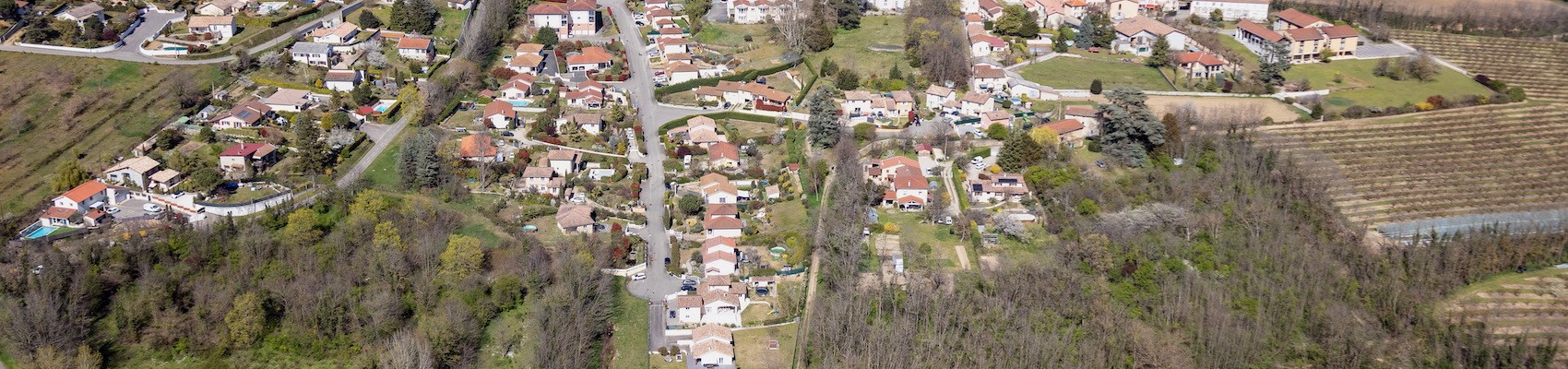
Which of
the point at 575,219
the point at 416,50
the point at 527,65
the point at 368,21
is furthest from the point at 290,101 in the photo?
the point at 575,219

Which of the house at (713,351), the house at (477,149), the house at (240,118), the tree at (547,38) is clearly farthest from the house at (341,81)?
the house at (713,351)

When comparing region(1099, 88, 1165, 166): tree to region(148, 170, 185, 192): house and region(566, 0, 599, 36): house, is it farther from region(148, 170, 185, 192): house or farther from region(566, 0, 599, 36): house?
region(148, 170, 185, 192): house

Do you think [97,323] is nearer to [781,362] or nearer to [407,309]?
[407,309]

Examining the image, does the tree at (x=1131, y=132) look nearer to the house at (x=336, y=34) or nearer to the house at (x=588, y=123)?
the house at (x=588, y=123)

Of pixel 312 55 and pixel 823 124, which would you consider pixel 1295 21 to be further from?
pixel 312 55

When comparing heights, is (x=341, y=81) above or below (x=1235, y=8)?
below

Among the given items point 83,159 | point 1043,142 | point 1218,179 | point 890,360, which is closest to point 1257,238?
point 1218,179
